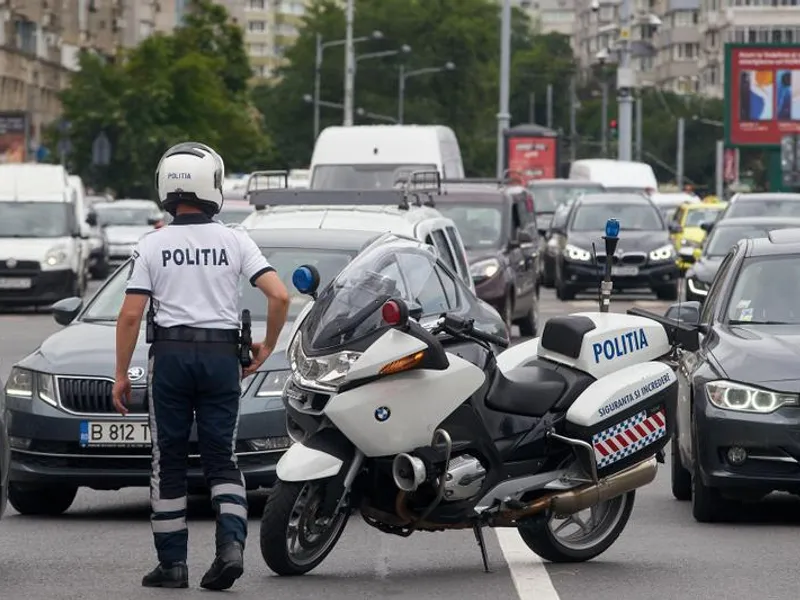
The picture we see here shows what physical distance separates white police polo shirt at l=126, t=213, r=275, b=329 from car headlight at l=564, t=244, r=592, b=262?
27.8 m

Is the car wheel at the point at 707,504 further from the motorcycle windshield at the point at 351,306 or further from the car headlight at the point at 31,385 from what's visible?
the car headlight at the point at 31,385

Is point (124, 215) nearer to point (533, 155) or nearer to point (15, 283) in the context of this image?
point (15, 283)

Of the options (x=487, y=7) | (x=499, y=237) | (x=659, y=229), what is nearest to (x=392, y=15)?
(x=487, y=7)

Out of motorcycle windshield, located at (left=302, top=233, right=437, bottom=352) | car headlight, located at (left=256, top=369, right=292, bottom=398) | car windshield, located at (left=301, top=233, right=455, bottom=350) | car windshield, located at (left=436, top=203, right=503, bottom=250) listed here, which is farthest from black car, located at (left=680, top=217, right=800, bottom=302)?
motorcycle windshield, located at (left=302, top=233, right=437, bottom=352)

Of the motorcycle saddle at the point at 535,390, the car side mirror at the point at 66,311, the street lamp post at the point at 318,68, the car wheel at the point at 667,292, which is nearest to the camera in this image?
the motorcycle saddle at the point at 535,390

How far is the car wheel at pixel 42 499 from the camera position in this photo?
1254 cm

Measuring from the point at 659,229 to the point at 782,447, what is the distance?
26206mm

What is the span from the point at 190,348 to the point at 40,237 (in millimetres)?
28140

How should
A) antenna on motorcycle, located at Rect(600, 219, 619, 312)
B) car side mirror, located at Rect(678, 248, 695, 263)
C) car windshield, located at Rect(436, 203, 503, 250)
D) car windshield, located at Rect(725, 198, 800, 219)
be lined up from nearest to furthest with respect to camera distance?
antenna on motorcycle, located at Rect(600, 219, 619, 312) → car side mirror, located at Rect(678, 248, 695, 263) → car windshield, located at Rect(436, 203, 503, 250) → car windshield, located at Rect(725, 198, 800, 219)

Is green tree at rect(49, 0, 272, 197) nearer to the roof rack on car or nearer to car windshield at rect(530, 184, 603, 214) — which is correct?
car windshield at rect(530, 184, 603, 214)

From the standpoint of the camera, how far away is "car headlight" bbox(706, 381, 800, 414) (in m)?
11.4

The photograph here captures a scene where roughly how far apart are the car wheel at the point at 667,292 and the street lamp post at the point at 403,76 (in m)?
78.3

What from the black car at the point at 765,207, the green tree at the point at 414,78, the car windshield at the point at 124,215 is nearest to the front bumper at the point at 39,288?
the black car at the point at 765,207

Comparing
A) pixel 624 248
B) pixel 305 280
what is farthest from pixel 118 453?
pixel 624 248
